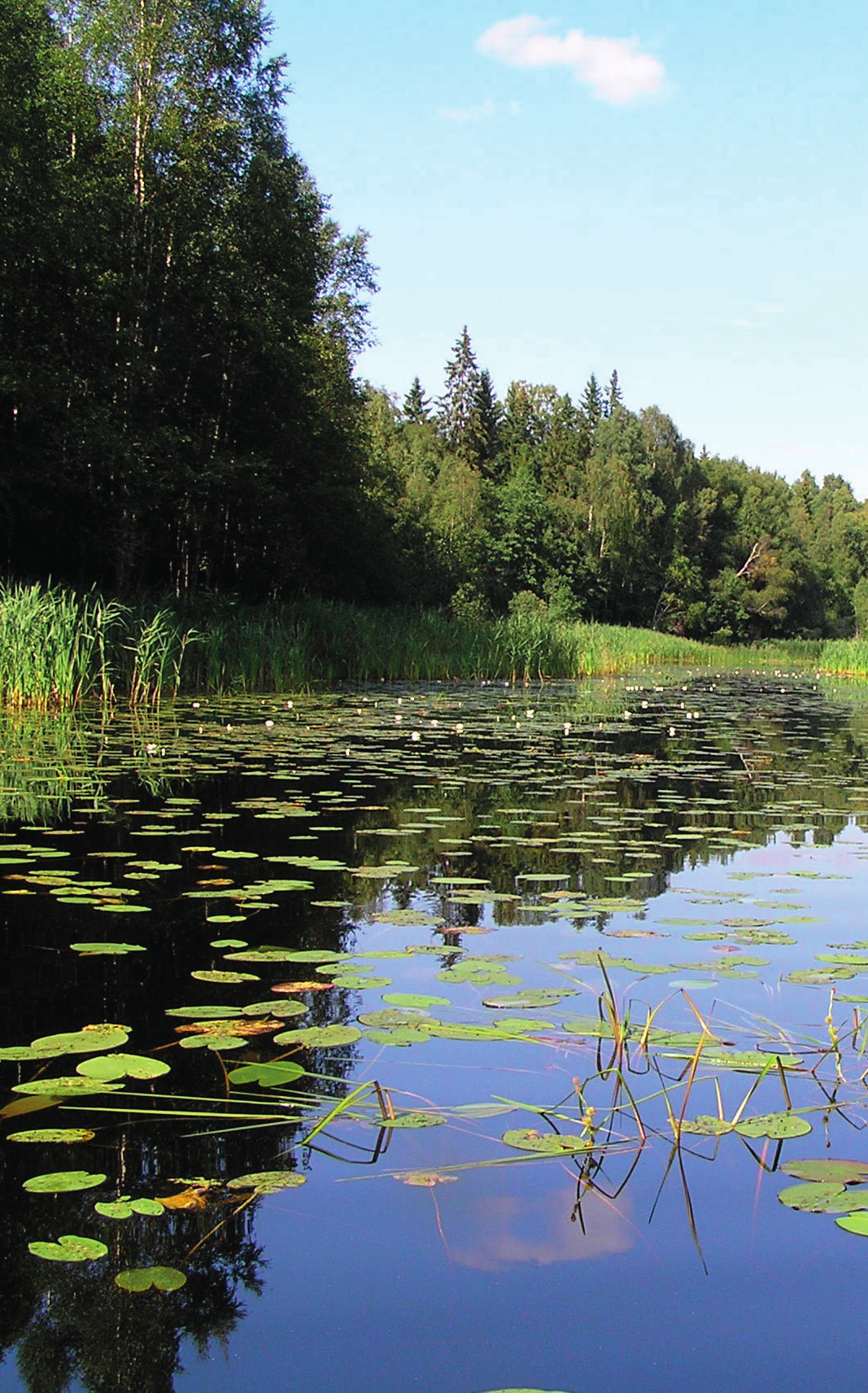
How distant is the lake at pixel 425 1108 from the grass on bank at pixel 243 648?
15.2 ft

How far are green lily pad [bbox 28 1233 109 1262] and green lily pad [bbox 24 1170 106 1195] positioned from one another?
13cm

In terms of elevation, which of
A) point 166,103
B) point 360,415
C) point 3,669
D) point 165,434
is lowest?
point 3,669

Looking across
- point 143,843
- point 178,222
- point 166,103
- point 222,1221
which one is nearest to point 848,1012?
point 222,1221

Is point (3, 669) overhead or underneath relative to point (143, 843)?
overhead

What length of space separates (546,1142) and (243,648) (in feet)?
37.7

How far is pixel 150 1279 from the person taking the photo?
4.86 feet

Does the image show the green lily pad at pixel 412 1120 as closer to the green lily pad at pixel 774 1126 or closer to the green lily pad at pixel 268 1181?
the green lily pad at pixel 268 1181

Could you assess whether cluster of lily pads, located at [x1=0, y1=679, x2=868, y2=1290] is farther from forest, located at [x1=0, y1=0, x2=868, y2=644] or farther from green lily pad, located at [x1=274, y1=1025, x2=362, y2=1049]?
Result: forest, located at [x1=0, y1=0, x2=868, y2=644]

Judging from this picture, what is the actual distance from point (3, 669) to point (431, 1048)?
301 inches

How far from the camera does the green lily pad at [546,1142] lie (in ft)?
6.17

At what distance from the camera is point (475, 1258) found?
62.2 inches

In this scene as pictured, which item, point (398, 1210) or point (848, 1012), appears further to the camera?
point (848, 1012)

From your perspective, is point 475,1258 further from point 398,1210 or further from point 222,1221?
point 222,1221

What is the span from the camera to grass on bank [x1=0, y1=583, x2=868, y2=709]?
30.4 ft
